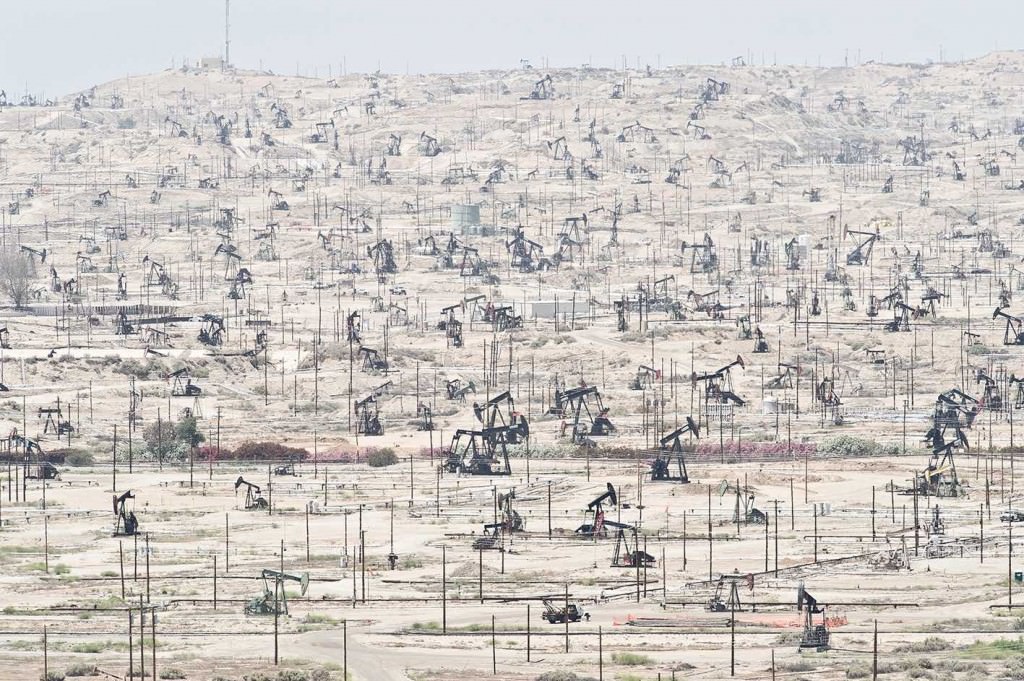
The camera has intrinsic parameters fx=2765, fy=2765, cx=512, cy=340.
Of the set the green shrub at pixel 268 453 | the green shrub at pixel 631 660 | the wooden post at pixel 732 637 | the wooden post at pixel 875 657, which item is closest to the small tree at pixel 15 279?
the green shrub at pixel 268 453

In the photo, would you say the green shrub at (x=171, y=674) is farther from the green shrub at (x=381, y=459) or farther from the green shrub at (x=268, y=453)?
the green shrub at (x=268, y=453)

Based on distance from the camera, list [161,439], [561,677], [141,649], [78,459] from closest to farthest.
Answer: [561,677] → [141,649] → [78,459] → [161,439]

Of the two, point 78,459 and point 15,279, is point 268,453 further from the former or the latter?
point 15,279

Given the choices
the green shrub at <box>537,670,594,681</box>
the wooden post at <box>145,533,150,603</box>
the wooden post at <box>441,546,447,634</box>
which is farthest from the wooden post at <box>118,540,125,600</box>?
the green shrub at <box>537,670,594,681</box>

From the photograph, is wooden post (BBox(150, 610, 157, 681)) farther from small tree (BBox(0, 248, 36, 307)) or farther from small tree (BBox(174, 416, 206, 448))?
small tree (BBox(0, 248, 36, 307))

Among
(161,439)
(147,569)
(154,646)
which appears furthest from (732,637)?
(161,439)
